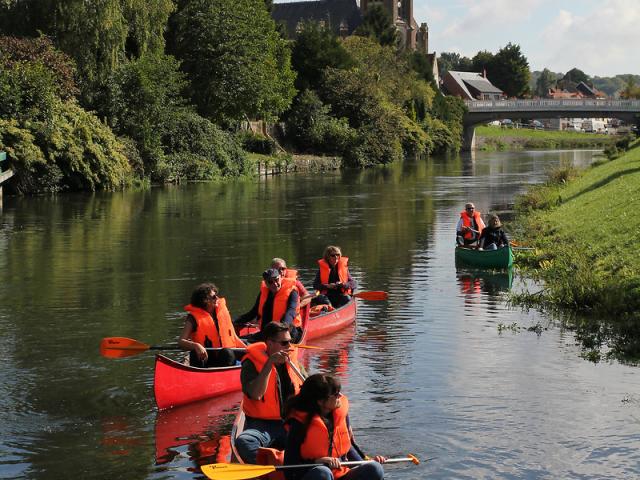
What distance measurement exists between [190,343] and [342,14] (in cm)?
14068

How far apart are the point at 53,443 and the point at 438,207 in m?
32.4

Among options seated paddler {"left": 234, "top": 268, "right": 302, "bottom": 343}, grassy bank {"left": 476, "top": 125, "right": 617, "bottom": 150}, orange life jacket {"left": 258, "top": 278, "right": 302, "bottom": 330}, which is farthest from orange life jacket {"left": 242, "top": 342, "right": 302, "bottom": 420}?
grassy bank {"left": 476, "top": 125, "right": 617, "bottom": 150}

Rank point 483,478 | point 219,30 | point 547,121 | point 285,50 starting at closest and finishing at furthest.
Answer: point 483,478 → point 219,30 → point 285,50 → point 547,121

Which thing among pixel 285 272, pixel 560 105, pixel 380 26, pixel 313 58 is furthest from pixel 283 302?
pixel 380 26

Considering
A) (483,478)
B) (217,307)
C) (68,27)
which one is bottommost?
(483,478)

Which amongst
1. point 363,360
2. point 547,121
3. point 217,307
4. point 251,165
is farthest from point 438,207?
Result: point 547,121

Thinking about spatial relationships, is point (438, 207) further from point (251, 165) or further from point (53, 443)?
point (53, 443)

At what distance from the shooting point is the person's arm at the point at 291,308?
15305mm

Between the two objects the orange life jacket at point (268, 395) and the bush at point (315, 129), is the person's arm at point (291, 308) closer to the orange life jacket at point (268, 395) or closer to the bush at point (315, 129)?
the orange life jacket at point (268, 395)

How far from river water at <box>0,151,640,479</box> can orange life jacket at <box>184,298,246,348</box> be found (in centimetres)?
78

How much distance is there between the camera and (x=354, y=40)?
323 feet

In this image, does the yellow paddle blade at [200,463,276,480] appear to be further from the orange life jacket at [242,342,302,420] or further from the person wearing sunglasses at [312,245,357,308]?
the person wearing sunglasses at [312,245,357,308]

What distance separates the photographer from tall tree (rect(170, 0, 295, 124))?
6291 cm

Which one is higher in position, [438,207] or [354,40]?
[354,40]
